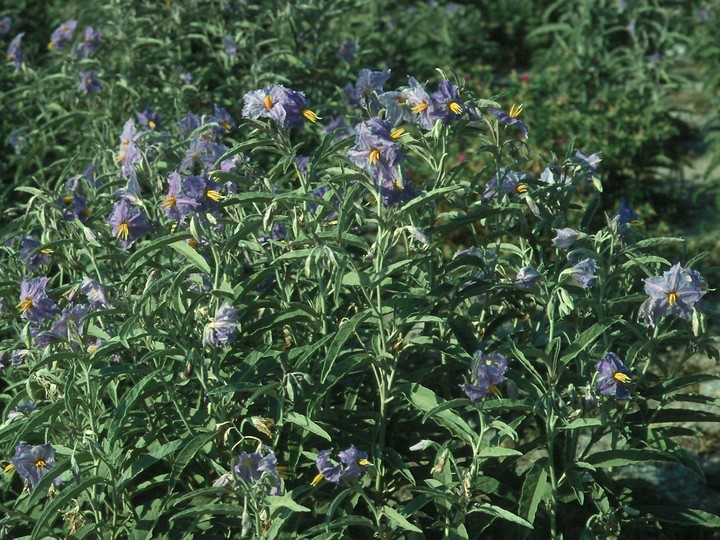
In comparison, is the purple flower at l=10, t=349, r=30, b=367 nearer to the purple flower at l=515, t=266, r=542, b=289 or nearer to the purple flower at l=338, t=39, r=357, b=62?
the purple flower at l=515, t=266, r=542, b=289

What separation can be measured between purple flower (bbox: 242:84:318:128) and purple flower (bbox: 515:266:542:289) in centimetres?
74

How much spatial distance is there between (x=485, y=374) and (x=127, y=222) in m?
1.16

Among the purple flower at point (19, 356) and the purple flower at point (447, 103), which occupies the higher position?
the purple flower at point (447, 103)

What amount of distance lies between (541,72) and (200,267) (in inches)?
197

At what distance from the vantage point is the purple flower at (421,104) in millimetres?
2922

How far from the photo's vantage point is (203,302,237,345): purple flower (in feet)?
9.01

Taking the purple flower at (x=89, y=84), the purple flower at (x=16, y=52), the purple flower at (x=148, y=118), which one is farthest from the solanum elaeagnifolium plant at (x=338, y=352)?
the purple flower at (x=16, y=52)

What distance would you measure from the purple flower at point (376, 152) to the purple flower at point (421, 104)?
194 millimetres

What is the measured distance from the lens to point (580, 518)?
3.24 metres

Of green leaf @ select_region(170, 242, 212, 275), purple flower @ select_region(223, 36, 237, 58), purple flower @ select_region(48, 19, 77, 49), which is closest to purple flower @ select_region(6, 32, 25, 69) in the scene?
purple flower @ select_region(48, 19, 77, 49)

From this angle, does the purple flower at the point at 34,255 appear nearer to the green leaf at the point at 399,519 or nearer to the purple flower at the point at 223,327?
the purple flower at the point at 223,327

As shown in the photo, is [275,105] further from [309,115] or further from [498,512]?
[498,512]

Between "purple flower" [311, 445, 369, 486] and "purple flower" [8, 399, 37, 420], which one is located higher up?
"purple flower" [311, 445, 369, 486]

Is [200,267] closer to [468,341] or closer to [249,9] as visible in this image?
[468,341]
